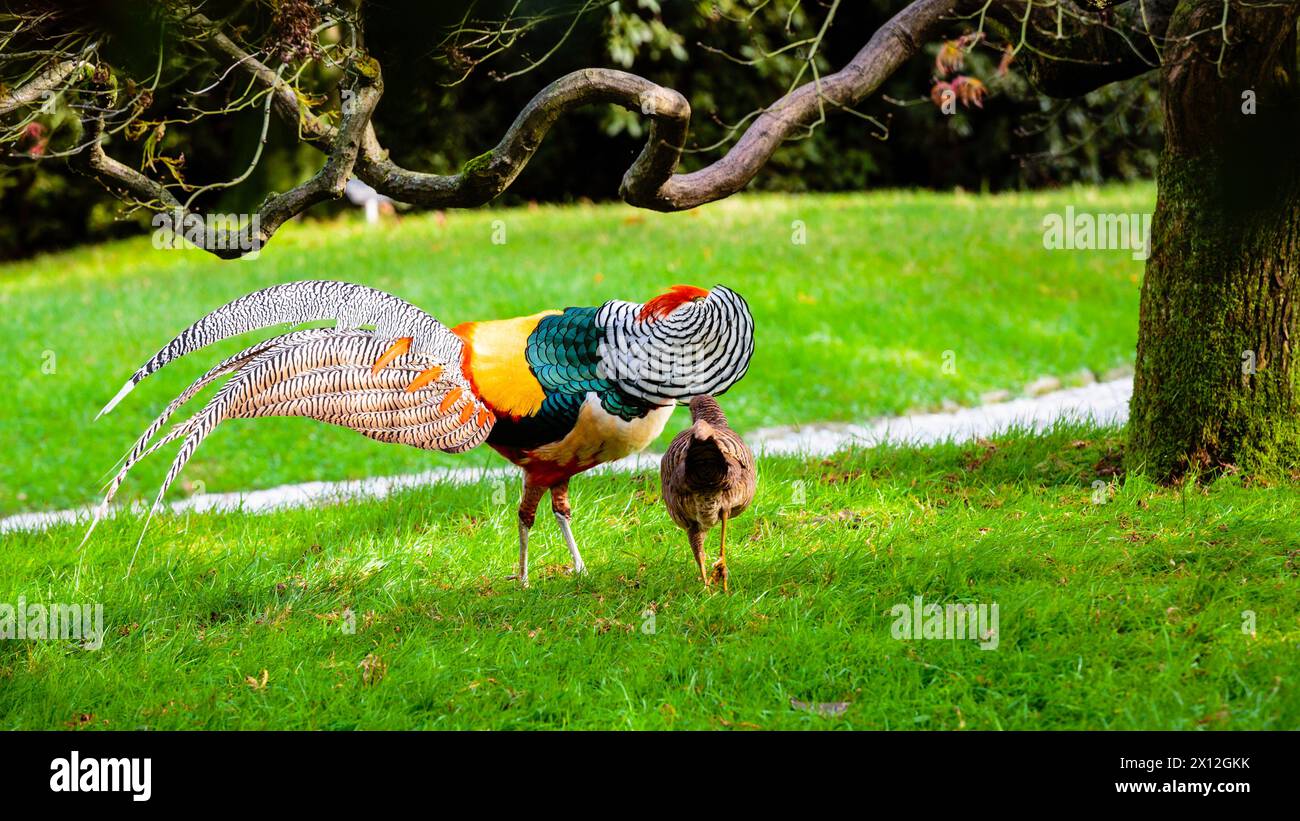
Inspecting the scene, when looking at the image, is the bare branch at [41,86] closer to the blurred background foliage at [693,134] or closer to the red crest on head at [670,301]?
the red crest on head at [670,301]

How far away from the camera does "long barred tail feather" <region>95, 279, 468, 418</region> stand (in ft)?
15.8

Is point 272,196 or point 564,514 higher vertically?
point 272,196

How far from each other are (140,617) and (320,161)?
11.8 m

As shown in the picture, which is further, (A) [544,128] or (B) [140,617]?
(B) [140,617]

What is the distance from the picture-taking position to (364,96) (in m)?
4.43

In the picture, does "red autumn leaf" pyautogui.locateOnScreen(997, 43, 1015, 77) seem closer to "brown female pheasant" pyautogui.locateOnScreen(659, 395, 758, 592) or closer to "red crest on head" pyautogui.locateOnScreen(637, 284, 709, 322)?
"red crest on head" pyautogui.locateOnScreen(637, 284, 709, 322)

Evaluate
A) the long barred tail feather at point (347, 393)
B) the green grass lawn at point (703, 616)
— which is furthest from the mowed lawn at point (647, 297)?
the long barred tail feather at point (347, 393)

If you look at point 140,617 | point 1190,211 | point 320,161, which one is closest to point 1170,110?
point 1190,211

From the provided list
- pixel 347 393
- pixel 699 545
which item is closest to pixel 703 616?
pixel 699 545

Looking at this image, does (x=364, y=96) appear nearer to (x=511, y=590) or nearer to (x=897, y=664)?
(x=511, y=590)

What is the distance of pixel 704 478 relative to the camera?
15.2ft

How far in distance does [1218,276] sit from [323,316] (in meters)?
3.95

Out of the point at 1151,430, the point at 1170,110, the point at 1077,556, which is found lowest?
the point at 1077,556

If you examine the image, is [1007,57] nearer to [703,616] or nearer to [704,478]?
[704,478]
